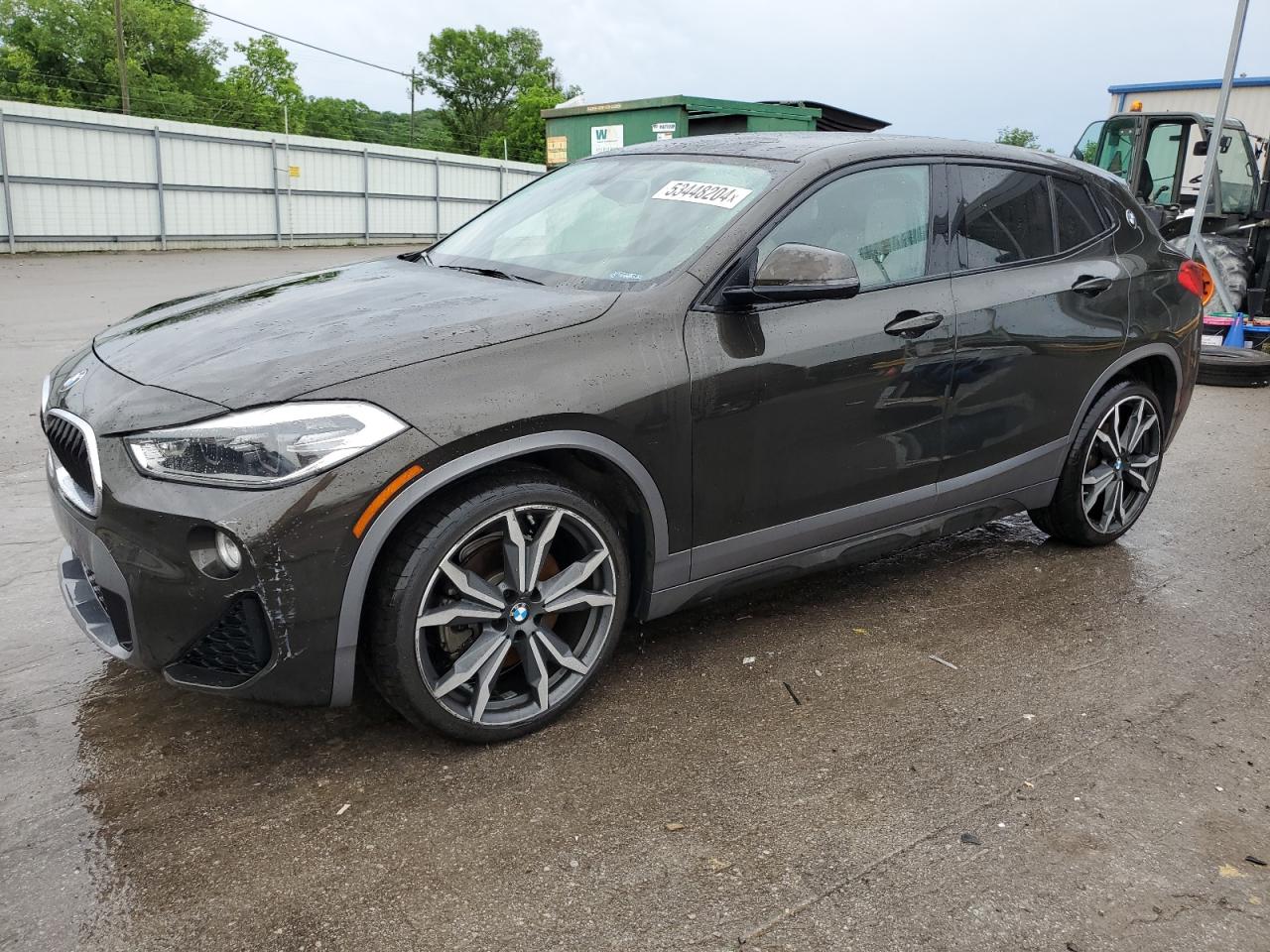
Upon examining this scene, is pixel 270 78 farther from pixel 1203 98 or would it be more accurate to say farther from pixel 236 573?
pixel 236 573

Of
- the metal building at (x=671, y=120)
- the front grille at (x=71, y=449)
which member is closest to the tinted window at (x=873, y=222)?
the front grille at (x=71, y=449)

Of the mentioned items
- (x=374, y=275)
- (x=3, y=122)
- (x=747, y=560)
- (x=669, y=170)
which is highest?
(x=3, y=122)

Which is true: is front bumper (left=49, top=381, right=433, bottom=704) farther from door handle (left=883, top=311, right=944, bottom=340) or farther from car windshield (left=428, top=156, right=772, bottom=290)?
door handle (left=883, top=311, right=944, bottom=340)

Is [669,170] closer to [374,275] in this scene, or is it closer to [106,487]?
[374,275]

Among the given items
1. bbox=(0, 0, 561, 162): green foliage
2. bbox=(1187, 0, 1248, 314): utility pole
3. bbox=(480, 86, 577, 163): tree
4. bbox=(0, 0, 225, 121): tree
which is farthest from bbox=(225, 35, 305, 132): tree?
bbox=(1187, 0, 1248, 314): utility pole

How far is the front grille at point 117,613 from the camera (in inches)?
104

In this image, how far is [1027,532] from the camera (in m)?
5.15

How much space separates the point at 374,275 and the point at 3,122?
20.3 metres

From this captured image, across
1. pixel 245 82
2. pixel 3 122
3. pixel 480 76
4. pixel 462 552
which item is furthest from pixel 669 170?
pixel 480 76

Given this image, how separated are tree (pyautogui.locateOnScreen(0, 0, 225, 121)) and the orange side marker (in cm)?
6783

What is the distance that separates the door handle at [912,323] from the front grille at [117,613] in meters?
2.46

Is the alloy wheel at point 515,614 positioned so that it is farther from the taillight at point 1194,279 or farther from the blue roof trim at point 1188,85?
the blue roof trim at point 1188,85

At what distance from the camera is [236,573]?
2496 mm

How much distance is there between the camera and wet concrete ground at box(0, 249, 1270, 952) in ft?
7.64
